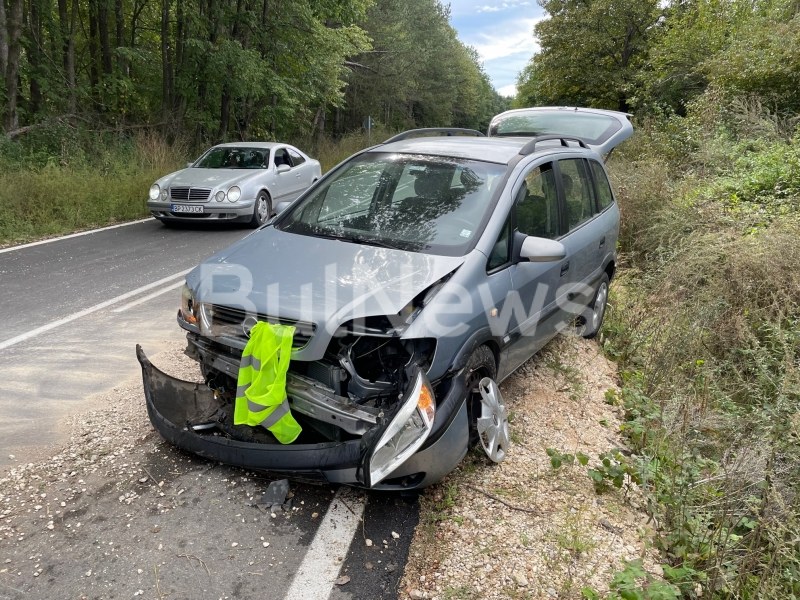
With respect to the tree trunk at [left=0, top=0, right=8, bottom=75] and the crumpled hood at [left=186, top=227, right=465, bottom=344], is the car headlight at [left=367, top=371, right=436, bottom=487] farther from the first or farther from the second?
the tree trunk at [left=0, top=0, right=8, bottom=75]

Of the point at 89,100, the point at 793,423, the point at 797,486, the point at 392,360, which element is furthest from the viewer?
the point at 89,100

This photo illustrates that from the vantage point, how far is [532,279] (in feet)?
12.2

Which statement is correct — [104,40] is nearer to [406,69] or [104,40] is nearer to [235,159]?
[235,159]

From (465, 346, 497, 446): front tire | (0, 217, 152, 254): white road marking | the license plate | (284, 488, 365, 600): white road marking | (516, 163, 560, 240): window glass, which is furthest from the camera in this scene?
the license plate

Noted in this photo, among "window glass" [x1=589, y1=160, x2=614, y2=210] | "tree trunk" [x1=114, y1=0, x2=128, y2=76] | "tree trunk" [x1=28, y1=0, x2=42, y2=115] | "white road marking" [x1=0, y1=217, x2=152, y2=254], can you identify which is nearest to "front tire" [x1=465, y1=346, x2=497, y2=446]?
"window glass" [x1=589, y1=160, x2=614, y2=210]

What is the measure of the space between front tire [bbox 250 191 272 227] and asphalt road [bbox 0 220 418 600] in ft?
15.5

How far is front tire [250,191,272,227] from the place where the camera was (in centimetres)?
1024

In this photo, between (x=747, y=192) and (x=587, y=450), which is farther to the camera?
(x=747, y=192)

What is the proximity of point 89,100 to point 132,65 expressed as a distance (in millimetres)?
2436

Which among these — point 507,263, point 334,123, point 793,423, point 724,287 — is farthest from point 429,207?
point 334,123

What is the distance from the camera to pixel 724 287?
228 inches

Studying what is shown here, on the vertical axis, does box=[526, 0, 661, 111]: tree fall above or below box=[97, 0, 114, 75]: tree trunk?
above

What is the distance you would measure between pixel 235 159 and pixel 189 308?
28.1 feet

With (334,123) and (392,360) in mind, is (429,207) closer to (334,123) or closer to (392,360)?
(392,360)
